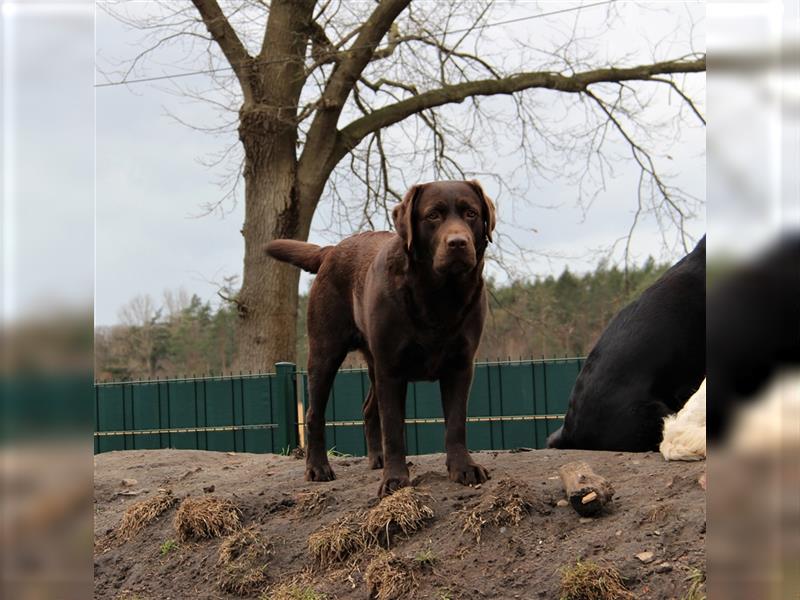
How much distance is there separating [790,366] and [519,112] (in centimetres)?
1711

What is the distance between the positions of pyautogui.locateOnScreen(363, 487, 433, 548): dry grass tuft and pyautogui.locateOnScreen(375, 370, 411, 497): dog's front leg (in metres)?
0.30

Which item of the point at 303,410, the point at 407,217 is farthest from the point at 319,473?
the point at 303,410

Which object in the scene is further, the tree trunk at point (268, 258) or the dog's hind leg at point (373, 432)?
the tree trunk at point (268, 258)

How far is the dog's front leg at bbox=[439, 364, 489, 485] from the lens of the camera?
19.1ft

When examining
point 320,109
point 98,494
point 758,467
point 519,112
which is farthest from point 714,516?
point 519,112

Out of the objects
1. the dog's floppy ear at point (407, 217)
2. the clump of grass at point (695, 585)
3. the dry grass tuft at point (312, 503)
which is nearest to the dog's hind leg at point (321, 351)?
the dry grass tuft at point (312, 503)

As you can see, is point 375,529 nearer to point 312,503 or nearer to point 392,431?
point 392,431

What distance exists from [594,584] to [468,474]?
5.15 feet

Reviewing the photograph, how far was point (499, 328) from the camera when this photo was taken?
22172 millimetres

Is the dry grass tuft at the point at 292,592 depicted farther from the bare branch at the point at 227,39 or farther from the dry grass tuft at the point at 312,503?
the bare branch at the point at 227,39

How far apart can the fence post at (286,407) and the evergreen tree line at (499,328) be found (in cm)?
193

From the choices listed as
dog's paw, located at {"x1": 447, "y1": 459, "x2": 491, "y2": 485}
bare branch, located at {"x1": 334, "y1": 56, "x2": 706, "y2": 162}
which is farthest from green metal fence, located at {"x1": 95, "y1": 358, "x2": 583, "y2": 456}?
dog's paw, located at {"x1": 447, "y1": 459, "x2": 491, "y2": 485}

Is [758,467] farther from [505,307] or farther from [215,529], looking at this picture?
[505,307]

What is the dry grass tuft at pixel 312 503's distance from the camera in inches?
236
